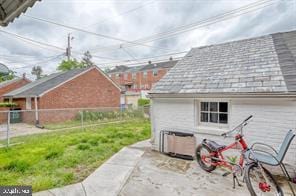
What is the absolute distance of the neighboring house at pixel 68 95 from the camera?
1836 centimetres

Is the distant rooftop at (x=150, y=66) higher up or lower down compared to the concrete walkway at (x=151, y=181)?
higher up

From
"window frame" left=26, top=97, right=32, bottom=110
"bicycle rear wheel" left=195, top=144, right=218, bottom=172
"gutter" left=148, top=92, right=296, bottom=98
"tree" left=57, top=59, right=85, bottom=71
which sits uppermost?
"tree" left=57, top=59, right=85, bottom=71

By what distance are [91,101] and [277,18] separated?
56.4 ft

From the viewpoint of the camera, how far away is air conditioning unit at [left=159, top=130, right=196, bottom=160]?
6785 millimetres

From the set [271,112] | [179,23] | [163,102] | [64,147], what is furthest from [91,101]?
[271,112]

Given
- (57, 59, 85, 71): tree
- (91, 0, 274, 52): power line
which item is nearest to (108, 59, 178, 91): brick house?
(57, 59, 85, 71): tree

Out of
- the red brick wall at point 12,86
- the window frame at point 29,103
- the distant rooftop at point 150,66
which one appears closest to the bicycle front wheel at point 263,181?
the window frame at point 29,103

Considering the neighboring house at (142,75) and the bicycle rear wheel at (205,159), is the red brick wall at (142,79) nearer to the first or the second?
the neighboring house at (142,75)

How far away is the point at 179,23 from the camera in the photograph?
2073 cm

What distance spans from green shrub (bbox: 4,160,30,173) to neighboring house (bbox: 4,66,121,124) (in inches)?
455

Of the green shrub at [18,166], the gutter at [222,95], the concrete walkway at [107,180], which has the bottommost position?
the concrete walkway at [107,180]

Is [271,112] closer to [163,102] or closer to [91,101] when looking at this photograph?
[163,102]

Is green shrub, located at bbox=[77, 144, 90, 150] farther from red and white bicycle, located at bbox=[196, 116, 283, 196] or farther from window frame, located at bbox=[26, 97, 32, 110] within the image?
window frame, located at bbox=[26, 97, 32, 110]

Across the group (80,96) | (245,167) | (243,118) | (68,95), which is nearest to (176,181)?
(245,167)
